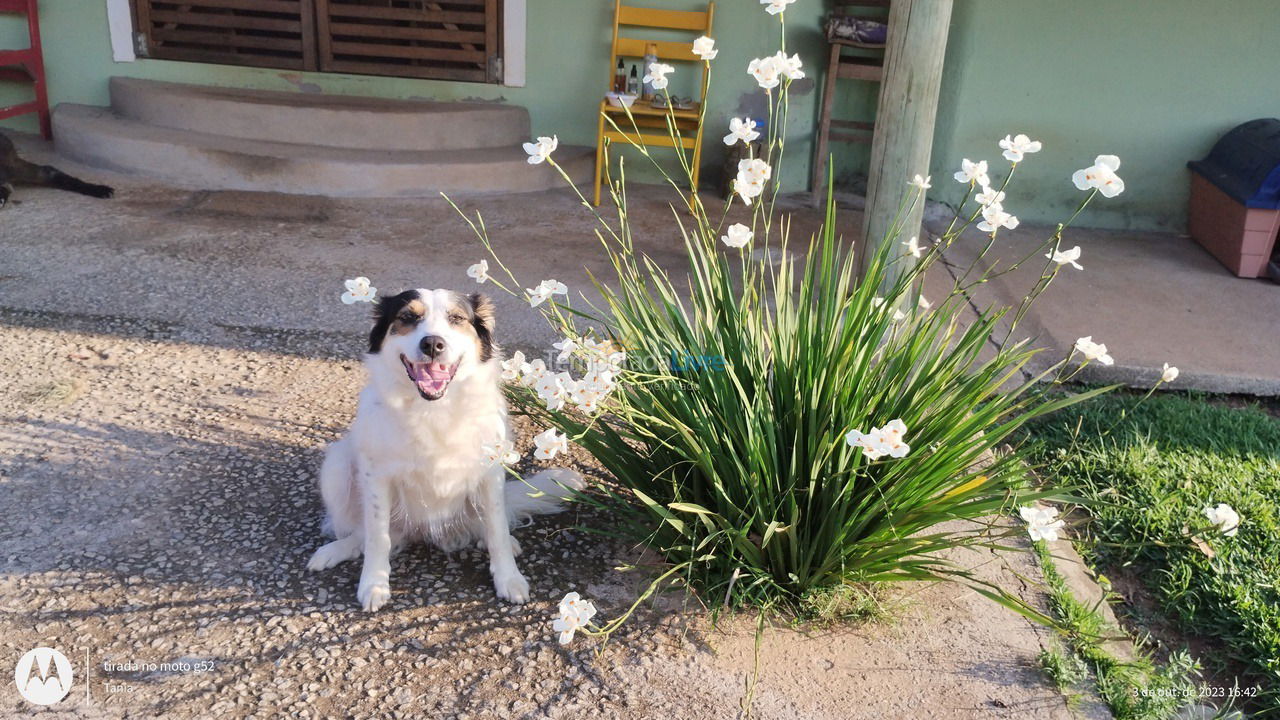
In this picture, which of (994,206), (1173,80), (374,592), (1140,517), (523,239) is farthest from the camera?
(1173,80)

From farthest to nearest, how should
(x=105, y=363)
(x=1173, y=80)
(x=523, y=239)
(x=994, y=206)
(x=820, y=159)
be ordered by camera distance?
(x=820, y=159) < (x=1173, y=80) < (x=523, y=239) < (x=105, y=363) < (x=994, y=206)

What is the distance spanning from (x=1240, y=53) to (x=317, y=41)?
625 centimetres

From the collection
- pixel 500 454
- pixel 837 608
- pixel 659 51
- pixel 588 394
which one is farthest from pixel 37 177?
pixel 837 608

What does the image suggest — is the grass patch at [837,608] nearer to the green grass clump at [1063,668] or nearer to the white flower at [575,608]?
the green grass clump at [1063,668]

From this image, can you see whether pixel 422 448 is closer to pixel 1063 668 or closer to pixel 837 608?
pixel 837 608

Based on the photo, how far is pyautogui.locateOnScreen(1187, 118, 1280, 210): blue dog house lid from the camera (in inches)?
211

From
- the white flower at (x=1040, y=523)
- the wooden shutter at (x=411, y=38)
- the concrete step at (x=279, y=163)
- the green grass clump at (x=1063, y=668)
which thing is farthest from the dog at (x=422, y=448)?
the wooden shutter at (x=411, y=38)

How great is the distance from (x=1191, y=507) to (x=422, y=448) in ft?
8.75

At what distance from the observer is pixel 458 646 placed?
8.49ft

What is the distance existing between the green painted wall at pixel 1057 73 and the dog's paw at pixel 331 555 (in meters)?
4.89

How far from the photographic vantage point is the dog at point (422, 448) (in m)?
2.54

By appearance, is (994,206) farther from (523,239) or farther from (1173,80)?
(1173,80)

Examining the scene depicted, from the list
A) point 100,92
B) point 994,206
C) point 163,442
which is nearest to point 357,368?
point 163,442

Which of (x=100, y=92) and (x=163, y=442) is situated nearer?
(x=163, y=442)
